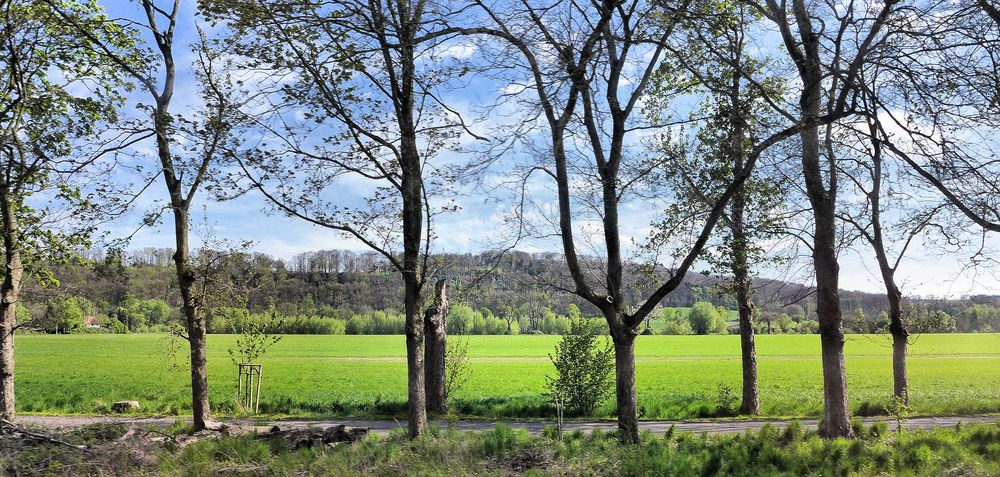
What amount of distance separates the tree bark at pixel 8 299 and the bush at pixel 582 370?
12.5m

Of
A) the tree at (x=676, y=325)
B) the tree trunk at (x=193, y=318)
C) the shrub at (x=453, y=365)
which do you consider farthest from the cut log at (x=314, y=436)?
the tree at (x=676, y=325)

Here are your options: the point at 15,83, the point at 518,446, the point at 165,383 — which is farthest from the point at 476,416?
the point at 165,383

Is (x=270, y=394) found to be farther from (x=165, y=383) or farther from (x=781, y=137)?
(x=781, y=137)

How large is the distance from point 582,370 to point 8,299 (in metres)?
13.6

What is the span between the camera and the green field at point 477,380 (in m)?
19.3

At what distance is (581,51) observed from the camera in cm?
1041

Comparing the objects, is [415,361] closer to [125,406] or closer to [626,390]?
[626,390]

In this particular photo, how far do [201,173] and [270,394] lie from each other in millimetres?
19678

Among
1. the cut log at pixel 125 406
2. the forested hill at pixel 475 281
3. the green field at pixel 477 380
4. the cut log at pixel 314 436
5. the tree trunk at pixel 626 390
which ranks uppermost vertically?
the forested hill at pixel 475 281

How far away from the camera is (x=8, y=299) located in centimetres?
1489

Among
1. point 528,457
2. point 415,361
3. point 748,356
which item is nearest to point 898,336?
point 748,356

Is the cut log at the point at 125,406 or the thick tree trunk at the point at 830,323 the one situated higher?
the thick tree trunk at the point at 830,323

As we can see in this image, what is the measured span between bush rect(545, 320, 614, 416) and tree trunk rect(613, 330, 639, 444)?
6.34 metres

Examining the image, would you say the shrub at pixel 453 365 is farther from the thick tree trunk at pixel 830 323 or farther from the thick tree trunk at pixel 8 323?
the thick tree trunk at pixel 8 323
